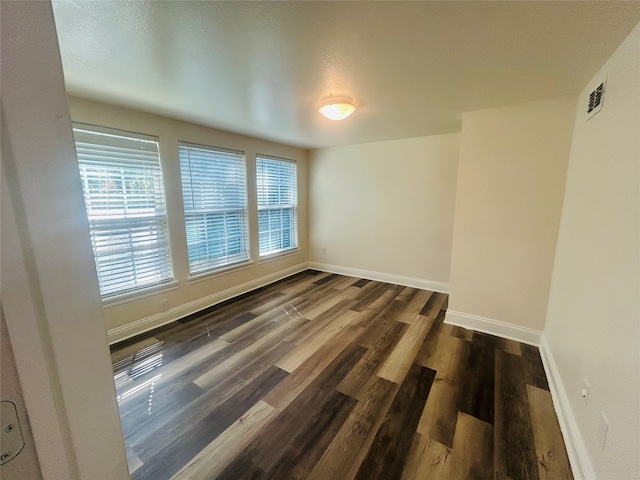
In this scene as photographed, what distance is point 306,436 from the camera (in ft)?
5.00

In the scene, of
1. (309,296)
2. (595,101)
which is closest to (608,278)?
(595,101)

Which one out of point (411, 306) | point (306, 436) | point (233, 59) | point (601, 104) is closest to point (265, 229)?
point (411, 306)

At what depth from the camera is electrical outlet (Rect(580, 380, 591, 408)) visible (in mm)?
1362

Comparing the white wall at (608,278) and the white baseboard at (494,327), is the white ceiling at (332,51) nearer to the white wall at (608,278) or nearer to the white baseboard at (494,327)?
the white wall at (608,278)

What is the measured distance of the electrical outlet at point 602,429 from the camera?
115 centimetres

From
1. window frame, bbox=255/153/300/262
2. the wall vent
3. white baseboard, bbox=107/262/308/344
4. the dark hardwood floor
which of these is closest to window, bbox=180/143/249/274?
window frame, bbox=255/153/300/262

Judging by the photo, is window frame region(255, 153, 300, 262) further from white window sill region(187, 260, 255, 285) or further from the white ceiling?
the white ceiling

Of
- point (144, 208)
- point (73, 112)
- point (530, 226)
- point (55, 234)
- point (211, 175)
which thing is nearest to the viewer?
point (55, 234)

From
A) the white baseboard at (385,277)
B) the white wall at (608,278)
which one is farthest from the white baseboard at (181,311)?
the white wall at (608,278)

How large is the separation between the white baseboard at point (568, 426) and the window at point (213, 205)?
3.43m

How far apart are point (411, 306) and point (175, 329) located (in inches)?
108

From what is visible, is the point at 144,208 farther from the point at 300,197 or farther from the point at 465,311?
the point at 465,311

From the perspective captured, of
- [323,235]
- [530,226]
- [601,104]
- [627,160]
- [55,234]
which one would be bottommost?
[323,235]

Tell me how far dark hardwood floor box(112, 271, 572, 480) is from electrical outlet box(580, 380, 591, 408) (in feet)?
1.02
